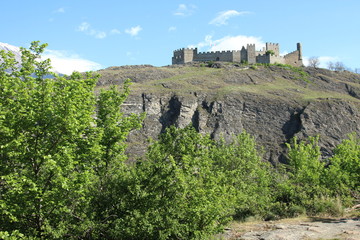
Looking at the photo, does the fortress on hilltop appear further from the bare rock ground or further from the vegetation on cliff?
the vegetation on cliff

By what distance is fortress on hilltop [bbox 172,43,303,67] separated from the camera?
111 metres

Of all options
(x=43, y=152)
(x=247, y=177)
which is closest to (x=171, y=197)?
(x=43, y=152)

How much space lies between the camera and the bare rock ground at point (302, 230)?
1450cm

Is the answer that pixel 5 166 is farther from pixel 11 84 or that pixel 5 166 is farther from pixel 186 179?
pixel 186 179

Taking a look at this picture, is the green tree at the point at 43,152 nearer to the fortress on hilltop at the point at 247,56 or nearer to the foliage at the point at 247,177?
the foliage at the point at 247,177

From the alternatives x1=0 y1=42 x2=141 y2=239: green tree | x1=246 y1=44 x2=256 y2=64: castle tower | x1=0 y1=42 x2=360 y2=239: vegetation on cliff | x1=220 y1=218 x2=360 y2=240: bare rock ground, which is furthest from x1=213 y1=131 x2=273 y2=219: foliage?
x1=246 y1=44 x2=256 y2=64: castle tower

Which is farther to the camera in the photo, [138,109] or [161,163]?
[138,109]

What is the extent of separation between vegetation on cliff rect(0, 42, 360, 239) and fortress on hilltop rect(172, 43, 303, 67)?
100095 millimetres

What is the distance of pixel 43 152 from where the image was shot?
1130 centimetres

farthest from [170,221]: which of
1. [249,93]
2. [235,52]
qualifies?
[235,52]

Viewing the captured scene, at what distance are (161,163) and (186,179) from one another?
1.21 m

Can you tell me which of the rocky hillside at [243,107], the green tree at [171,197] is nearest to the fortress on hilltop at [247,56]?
the rocky hillside at [243,107]

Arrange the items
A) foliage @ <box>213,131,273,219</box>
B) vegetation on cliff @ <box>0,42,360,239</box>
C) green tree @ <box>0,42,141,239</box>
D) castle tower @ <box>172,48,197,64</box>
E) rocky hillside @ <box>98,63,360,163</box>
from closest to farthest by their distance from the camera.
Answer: green tree @ <box>0,42,141,239</box> < vegetation on cliff @ <box>0,42,360,239</box> < foliage @ <box>213,131,273,219</box> < rocky hillside @ <box>98,63,360,163</box> < castle tower @ <box>172,48,197,64</box>

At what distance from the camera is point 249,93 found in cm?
8106
